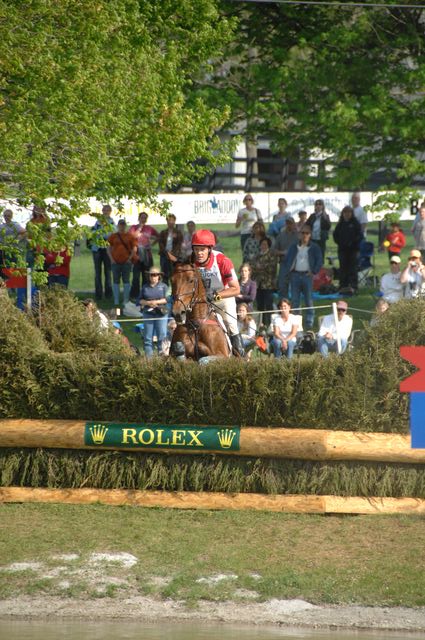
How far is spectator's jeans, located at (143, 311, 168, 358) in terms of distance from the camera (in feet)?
67.5

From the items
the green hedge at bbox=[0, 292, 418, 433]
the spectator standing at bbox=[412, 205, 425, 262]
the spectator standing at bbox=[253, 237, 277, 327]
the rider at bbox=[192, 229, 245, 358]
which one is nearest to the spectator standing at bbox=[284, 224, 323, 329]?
the spectator standing at bbox=[253, 237, 277, 327]

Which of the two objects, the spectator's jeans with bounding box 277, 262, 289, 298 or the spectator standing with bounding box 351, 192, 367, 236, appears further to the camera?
the spectator standing with bounding box 351, 192, 367, 236

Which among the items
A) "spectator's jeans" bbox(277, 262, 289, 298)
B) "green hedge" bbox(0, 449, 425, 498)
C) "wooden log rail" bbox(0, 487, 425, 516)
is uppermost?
"spectator's jeans" bbox(277, 262, 289, 298)

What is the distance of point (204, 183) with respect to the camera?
42.8 meters

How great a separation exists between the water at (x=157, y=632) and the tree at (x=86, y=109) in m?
8.24

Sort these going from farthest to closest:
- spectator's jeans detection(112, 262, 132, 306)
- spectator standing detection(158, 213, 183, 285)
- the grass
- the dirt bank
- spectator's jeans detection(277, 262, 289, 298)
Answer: spectator's jeans detection(112, 262, 132, 306) < spectator standing detection(158, 213, 183, 285) < spectator's jeans detection(277, 262, 289, 298) < the grass < the dirt bank

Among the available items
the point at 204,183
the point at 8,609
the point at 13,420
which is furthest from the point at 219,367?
the point at 204,183

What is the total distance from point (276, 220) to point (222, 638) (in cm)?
1891

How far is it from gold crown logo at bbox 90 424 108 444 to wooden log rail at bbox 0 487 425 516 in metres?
0.50

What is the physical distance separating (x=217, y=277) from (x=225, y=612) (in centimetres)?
666

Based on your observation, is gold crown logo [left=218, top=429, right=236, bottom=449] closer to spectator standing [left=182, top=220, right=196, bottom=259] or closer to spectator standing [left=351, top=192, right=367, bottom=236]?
spectator standing [left=182, top=220, right=196, bottom=259]

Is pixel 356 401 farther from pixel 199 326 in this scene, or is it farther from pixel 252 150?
pixel 252 150

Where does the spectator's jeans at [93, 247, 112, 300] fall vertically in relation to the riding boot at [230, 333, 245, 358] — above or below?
above

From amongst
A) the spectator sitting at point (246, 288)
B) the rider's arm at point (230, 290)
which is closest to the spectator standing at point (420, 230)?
the spectator sitting at point (246, 288)
